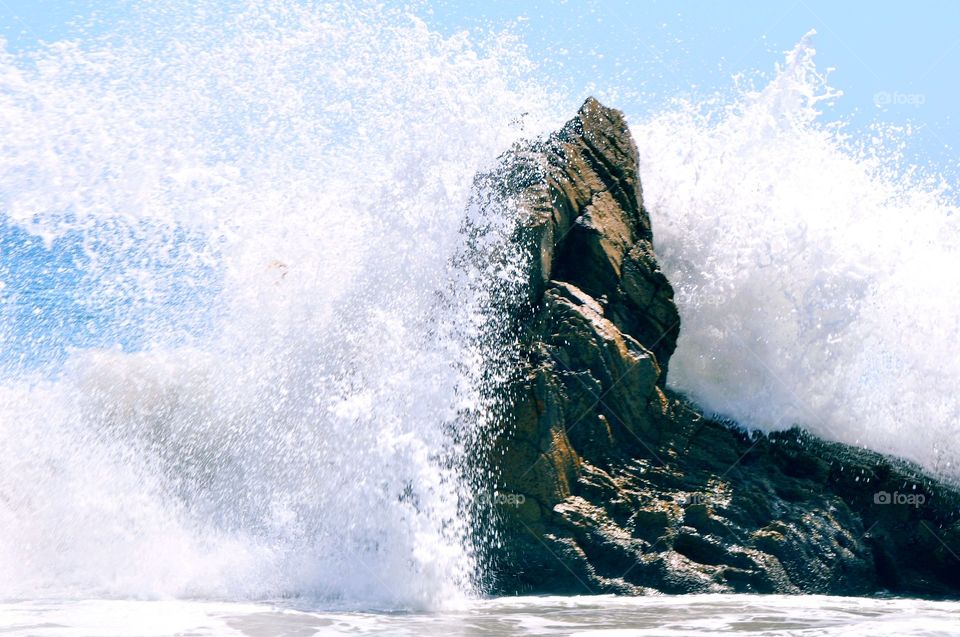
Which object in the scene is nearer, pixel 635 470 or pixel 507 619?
pixel 507 619

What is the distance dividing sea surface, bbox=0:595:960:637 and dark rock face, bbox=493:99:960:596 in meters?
0.52

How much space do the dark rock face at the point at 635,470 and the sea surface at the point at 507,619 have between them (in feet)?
1.71

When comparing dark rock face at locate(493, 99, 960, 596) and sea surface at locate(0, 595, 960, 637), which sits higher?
dark rock face at locate(493, 99, 960, 596)

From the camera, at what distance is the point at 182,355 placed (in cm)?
913

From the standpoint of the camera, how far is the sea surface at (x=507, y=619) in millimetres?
6090

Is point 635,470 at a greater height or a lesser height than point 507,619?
greater

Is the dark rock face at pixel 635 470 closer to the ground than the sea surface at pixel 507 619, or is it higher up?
higher up

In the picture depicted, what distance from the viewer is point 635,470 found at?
27.6 ft

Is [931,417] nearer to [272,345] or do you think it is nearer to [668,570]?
[668,570]

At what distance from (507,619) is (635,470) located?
7.07 feet

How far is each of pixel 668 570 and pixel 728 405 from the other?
184 cm

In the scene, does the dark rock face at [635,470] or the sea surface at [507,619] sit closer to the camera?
the sea surface at [507,619]

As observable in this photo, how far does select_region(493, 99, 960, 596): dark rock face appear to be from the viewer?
26.0 ft

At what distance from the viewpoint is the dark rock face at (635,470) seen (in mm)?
7910
